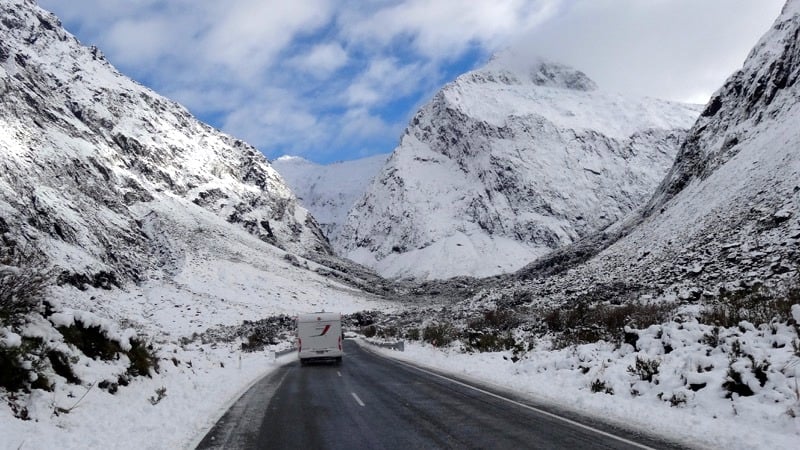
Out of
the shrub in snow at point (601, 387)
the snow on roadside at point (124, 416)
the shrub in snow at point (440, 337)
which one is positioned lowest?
the snow on roadside at point (124, 416)

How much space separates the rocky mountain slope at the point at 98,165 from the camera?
84812 millimetres

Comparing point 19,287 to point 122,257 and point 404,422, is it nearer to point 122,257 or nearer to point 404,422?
point 404,422

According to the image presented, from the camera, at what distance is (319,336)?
93.9ft

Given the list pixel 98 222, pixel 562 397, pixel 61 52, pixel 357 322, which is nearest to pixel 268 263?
pixel 98 222

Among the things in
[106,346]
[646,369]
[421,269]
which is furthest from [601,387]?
→ [421,269]

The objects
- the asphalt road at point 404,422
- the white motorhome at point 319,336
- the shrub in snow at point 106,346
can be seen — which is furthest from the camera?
the white motorhome at point 319,336

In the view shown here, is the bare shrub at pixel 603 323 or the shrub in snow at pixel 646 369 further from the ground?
the bare shrub at pixel 603 323

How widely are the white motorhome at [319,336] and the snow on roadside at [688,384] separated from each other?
1343cm

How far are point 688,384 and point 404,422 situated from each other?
5.65m

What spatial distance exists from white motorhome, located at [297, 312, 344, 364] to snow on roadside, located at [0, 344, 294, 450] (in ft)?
41.3

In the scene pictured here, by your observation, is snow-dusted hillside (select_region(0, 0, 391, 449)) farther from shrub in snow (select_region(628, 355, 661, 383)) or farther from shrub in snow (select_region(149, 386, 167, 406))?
shrub in snow (select_region(628, 355, 661, 383))

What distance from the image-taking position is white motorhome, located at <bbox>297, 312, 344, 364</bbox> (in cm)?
2839

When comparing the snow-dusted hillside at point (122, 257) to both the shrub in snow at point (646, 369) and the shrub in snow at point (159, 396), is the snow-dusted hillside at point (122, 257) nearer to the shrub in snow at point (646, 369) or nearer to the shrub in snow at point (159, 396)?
the shrub in snow at point (159, 396)

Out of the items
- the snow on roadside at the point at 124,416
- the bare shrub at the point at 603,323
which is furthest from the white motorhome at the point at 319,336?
the snow on roadside at the point at 124,416
